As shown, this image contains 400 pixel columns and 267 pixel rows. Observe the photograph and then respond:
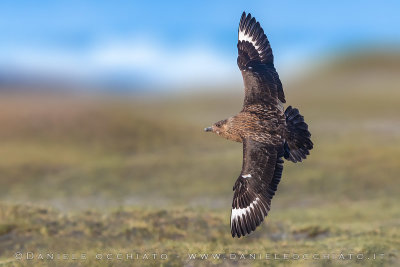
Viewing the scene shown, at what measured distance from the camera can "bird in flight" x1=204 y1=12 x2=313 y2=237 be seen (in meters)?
11.1

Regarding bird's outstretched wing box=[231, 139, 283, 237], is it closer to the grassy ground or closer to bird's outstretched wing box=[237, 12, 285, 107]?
the grassy ground

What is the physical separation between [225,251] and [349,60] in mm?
153204

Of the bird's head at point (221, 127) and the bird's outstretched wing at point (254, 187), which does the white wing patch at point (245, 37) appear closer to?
the bird's head at point (221, 127)

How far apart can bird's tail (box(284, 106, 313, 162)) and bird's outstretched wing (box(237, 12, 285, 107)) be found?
0.44 meters

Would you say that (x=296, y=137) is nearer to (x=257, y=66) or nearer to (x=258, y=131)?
(x=258, y=131)

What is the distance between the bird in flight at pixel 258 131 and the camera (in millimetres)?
11062

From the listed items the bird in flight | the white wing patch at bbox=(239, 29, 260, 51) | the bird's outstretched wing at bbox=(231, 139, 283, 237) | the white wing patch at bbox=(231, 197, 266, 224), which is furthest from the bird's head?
the white wing patch at bbox=(239, 29, 260, 51)

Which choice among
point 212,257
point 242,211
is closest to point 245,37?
point 242,211

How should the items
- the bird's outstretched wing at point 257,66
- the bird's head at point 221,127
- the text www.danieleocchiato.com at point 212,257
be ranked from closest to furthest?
the text www.danieleocchiato.com at point 212,257 → the bird's head at point 221,127 → the bird's outstretched wing at point 257,66

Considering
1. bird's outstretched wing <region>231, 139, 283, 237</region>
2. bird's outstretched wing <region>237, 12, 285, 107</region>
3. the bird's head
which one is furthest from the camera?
bird's outstretched wing <region>237, 12, 285, 107</region>

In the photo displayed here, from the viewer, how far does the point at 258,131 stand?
11664 mm

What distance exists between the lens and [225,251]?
12008mm

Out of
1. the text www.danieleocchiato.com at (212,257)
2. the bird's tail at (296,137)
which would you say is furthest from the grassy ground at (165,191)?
the bird's tail at (296,137)

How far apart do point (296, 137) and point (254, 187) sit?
1763 millimetres
